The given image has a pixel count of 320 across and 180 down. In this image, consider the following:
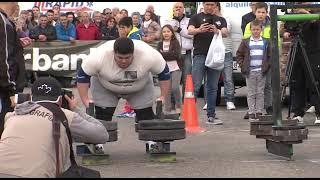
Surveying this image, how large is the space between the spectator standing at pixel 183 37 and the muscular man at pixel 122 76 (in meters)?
4.36

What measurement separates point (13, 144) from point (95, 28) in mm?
13108

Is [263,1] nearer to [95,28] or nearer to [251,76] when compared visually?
[251,76]

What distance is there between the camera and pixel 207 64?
1059 centimetres

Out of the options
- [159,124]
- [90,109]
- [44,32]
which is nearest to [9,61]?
[90,109]

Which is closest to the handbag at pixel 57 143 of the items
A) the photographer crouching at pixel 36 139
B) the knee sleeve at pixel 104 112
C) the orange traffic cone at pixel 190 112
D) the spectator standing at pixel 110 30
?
the photographer crouching at pixel 36 139

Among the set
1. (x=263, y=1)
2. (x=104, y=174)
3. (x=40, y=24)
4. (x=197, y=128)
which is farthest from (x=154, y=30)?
(x=104, y=174)

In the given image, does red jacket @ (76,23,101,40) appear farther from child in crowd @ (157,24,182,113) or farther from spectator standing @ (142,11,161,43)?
child in crowd @ (157,24,182,113)

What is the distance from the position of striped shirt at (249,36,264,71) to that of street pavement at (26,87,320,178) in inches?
46.5

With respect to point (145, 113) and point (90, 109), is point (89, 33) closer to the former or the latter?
point (145, 113)

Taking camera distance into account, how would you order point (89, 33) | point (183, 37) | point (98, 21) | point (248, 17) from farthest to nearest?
point (98, 21), point (89, 33), point (183, 37), point (248, 17)

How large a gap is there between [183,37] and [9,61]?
653 cm

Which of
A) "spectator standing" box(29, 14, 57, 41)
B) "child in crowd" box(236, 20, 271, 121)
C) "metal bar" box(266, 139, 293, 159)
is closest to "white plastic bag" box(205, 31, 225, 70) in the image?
"child in crowd" box(236, 20, 271, 121)

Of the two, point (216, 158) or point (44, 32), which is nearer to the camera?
A: point (216, 158)

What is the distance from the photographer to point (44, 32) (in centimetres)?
1738
